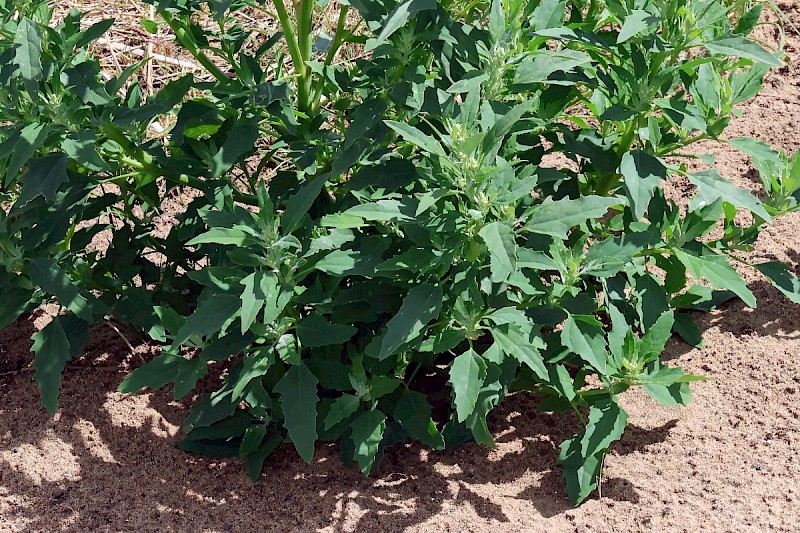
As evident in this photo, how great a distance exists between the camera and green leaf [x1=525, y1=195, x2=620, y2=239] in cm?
252

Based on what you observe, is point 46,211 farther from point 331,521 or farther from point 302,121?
point 331,521

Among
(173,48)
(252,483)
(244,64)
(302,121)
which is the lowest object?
(252,483)

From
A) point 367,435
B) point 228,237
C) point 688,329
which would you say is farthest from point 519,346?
point 688,329

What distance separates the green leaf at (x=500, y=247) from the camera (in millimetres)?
2281

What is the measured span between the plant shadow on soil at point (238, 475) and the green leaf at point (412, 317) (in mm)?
766

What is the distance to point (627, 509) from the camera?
3.06 meters

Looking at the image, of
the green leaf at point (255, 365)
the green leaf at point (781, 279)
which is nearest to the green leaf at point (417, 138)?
the green leaf at point (255, 365)

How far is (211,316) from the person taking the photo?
264cm

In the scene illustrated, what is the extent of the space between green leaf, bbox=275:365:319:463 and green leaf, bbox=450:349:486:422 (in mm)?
436

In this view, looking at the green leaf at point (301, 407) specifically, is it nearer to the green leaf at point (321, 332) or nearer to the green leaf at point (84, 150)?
the green leaf at point (321, 332)

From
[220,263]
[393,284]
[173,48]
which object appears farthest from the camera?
[173,48]

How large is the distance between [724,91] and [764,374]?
1116mm

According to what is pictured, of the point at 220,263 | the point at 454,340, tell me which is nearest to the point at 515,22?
the point at 454,340

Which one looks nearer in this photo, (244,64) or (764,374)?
(244,64)
